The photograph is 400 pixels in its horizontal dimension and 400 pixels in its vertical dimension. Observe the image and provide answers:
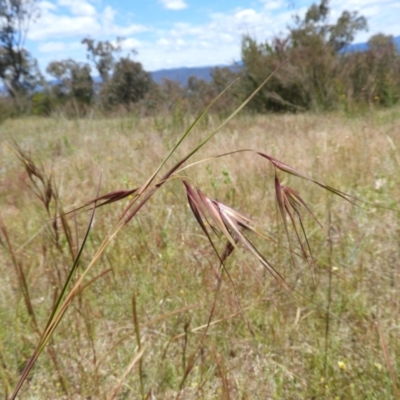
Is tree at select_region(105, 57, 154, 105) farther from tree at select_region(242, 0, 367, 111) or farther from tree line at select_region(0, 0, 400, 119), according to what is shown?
tree at select_region(242, 0, 367, 111)

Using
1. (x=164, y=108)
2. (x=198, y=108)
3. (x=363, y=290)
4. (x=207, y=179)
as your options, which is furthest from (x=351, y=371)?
(x=198, y=108)

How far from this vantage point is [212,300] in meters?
1.39

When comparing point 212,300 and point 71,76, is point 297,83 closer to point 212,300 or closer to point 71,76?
point 212,300

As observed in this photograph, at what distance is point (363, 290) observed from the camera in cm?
139

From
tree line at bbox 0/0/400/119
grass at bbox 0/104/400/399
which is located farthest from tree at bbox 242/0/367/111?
grass at bbox 0/104/400/399

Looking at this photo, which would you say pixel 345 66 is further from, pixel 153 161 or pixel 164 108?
pixel 153 161

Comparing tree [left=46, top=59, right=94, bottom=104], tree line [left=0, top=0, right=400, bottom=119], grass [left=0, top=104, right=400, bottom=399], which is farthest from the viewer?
tree [left=46, top=59, right=94, bottom=104]

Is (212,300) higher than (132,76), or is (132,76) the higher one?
(132,76)

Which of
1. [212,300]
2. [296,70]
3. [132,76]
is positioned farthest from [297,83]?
[132,76]

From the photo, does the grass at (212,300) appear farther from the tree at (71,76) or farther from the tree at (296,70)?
the tree at (71,76)

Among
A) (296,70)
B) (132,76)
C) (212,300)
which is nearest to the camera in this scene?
(212,300)

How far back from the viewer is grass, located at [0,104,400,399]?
3.26 feet

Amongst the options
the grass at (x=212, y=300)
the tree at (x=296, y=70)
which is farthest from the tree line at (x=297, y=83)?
the grass at (x=212, y=300)

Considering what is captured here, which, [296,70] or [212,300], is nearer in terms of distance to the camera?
[212,300]
